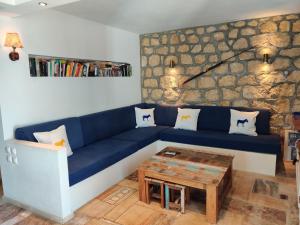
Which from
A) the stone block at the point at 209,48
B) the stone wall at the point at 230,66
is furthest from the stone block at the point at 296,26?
the stone block at the point at 209,48

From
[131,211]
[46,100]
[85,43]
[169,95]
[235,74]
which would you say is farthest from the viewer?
[169,95]

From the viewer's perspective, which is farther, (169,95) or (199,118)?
(169,95)

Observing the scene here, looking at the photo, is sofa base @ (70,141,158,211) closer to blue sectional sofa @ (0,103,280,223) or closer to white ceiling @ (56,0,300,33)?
blue sectional sofa @ (0,103,280,223)

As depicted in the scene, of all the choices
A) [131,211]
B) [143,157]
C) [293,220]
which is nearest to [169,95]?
[143,157]

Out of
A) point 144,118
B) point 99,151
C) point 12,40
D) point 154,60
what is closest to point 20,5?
point 12,40

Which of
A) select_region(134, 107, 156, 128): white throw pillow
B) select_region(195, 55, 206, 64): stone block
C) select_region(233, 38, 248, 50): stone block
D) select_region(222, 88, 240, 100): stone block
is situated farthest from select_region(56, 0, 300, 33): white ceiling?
select_region(134, 107, 156, 128): white throw pillow

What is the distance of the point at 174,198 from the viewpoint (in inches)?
96.7

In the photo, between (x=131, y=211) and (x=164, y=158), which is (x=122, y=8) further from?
(x=131, y=211)

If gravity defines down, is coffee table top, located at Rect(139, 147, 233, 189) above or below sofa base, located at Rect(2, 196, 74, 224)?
above

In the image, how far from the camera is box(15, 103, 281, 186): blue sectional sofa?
2.63 metres

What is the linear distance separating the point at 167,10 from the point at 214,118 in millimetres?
1895

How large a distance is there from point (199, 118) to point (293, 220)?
2.16m

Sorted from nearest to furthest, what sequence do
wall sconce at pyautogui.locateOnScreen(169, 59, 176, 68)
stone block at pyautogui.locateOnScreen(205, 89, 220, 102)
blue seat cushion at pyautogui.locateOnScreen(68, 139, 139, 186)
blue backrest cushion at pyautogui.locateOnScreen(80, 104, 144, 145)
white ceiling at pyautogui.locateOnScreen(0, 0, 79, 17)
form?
white ceiling at pyautogui.locateOnScreen(0, 0, 79, 17) → blue seat cushion at pyautogui.locateOnScreen(68, 139, 139, 186) → blue backrest cushion at pyautogui.locateOnScreen(80, 104, 144, 145) → stone block at pyautogui.locateOnScreen(205, 89, 220, 102) → wall sconce at pyautogui.locateOnScreen(169, 59, 176, 68)

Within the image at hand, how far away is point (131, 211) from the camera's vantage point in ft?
7.77
